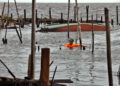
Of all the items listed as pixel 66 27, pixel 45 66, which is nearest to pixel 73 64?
pixel 45 66

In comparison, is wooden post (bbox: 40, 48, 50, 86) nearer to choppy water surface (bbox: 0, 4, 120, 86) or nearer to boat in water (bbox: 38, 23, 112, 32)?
choppy water surface (bbox: 0, 4, 120, 86)

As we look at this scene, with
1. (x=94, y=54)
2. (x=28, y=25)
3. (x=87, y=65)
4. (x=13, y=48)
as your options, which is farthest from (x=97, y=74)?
(x=28, y=25)

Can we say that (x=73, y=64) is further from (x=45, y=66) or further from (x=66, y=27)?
(x=66, y=27)

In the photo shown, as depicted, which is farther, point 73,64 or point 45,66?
point 73,64

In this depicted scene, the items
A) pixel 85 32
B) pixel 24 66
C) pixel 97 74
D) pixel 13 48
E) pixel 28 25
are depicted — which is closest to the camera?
pixel 97 74

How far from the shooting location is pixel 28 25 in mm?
83062

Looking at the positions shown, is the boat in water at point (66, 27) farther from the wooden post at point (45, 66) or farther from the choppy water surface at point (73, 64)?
the wooden post at point (45, 66)

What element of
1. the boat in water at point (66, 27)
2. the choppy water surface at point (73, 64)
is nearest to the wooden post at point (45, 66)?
the choppy water surface at point (73, 64)

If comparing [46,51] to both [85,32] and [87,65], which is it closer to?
[87,65]

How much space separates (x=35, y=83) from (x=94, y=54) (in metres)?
23.8

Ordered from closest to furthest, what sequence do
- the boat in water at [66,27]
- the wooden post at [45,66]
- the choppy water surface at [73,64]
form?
the wooden post at [45,66], the choppy water surface at [73,64], the boat in water at [66,27]

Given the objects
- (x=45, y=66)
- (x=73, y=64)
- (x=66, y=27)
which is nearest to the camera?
(x=45, y=66)

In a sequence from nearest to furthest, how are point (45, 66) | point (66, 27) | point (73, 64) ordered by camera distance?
point (45, 66) → point (73, 64) → point (66, 27)

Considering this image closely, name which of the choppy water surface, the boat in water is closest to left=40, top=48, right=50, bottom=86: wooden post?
the choppy water surface
